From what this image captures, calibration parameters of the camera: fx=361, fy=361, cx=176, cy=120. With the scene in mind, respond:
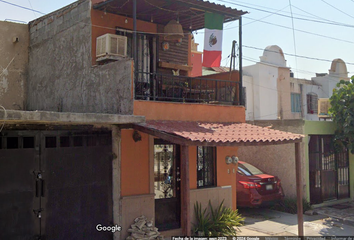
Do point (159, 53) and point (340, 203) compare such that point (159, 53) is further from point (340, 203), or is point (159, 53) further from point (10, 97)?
point (340, 203)

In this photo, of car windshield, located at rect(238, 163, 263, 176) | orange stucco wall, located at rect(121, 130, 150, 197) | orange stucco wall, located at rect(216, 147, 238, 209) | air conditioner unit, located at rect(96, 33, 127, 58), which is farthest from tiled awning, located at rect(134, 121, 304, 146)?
car windshield, located at rect(238, 163, 263, 176)

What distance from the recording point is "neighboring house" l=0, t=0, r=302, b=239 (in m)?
6.71

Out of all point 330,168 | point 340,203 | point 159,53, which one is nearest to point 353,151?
point 330,168

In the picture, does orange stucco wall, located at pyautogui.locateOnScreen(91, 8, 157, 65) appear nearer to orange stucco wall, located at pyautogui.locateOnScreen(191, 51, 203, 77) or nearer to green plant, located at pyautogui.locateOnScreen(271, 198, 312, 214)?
green plant, located at pyautogui.locateOnScreen(271, 198, 312, 214)

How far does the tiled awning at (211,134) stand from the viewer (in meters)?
6.89

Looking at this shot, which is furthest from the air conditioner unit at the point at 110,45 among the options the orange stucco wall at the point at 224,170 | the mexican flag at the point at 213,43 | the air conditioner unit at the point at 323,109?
the air conditioner unit at the point at 323,109

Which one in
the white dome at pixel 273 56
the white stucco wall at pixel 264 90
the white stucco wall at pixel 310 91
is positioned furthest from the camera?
the white stucco wall at pixel 310 91

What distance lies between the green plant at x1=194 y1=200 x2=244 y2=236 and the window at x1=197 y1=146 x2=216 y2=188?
24.3 inches

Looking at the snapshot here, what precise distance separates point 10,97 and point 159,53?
186 inches

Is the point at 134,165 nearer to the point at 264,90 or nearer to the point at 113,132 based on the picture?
the point at 113,132

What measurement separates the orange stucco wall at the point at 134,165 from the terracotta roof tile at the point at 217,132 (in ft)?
1.98

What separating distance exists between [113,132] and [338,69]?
22538 millimetres

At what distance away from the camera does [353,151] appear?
11.9 meters

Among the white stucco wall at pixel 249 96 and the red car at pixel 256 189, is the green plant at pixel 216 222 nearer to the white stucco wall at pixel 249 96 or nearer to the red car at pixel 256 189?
the red car at pixel 256 189
